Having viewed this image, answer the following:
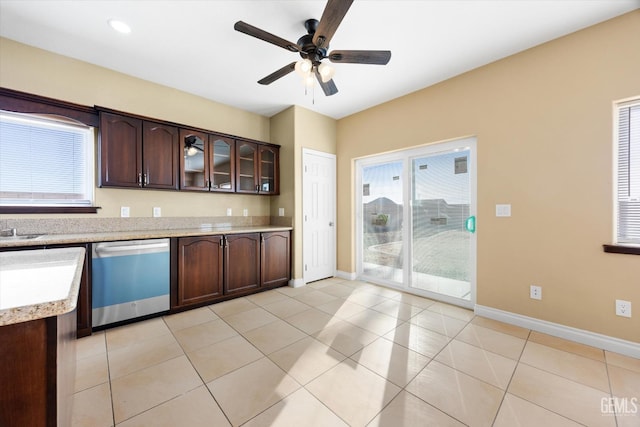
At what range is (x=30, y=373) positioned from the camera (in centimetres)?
73

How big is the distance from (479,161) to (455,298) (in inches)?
66.9

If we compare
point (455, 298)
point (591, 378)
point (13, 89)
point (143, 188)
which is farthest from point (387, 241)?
point (13, 89)

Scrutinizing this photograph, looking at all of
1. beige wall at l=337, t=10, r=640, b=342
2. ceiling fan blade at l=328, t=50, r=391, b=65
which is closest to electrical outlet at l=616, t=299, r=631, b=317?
beige wall at l=337, t=10, r=640, b=342

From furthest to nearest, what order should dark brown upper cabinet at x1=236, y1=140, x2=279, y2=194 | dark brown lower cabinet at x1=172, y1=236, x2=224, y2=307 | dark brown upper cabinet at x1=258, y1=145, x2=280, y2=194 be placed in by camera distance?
dark brown upper cabinet at x1=258, y1=145, x2=280, y2=194
dark brown upper cabinet at x1=236, y1=140, x2=279, y2=194
dark brown lower cabinet at x1=172, y1=236, x2=224, y2=307

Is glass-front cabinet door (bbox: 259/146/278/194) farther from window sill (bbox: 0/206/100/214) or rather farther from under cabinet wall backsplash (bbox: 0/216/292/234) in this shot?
window sill (bbox: 0/206/100/214)

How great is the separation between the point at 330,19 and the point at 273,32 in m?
0.85

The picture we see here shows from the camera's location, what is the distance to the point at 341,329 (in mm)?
2516

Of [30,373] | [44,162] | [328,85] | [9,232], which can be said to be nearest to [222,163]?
[44,162]

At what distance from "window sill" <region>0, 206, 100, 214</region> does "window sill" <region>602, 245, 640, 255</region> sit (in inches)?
198

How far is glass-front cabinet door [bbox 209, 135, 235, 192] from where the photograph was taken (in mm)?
3480

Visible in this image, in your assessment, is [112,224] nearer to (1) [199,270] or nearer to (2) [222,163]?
(1) [199,270]

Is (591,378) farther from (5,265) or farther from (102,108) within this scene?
(102,108)

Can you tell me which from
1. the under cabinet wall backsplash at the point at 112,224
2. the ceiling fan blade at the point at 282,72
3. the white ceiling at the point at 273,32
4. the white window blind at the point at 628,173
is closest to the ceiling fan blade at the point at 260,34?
the ceiling fan blade at the point at 282,72

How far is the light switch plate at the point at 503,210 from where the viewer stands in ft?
8.80
